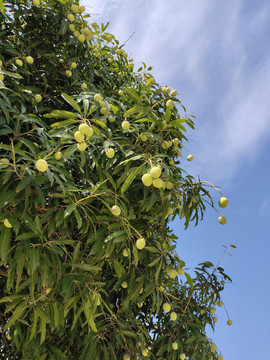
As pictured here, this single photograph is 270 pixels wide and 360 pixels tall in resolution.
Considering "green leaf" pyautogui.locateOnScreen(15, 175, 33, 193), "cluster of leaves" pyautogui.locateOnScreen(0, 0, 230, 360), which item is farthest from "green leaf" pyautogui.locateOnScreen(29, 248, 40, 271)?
"green leaf" pyautogui.locateOnScreen(15, 175, 33, 193)

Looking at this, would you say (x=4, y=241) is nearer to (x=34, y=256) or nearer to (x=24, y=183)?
(x=34, y=256)

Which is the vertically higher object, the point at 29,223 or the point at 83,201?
the point at 83,201

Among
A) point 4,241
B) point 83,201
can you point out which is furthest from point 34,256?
point 83,201

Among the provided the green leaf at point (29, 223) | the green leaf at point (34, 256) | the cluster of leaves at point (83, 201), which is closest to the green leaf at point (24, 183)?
the cluster of leaves at point (83, 201)

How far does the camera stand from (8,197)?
1.26 meters

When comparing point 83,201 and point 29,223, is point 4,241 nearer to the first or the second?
point 29,223

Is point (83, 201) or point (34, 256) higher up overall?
point (83, 201)

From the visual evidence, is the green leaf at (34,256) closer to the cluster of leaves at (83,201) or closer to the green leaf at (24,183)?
the cluster of leaves at (83,201)

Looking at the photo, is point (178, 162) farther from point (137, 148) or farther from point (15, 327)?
point (15, 327)

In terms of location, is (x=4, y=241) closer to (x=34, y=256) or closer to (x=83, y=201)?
(x=34, y=256)

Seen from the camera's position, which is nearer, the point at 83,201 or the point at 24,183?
the point at 24,183

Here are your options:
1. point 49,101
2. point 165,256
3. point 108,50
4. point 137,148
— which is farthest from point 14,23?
point 165,256

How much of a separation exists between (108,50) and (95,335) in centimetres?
168

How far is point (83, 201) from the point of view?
4.58ft
